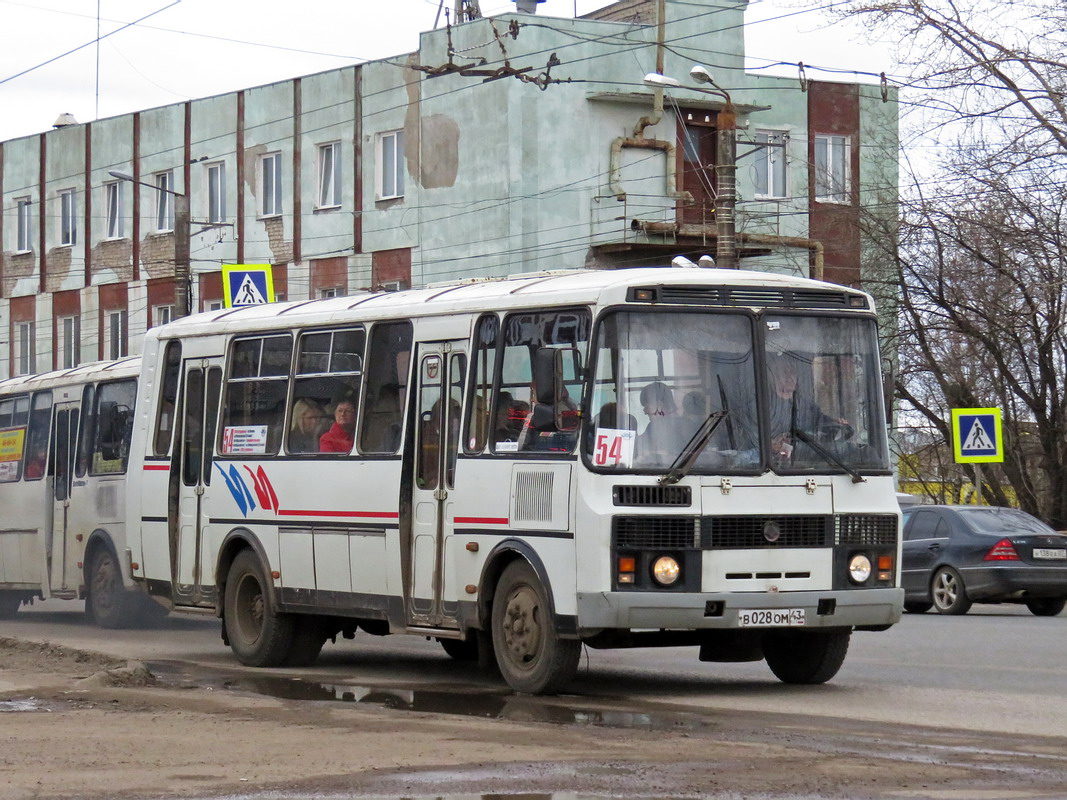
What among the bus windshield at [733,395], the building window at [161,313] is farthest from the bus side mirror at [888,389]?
the building window at [161,313]

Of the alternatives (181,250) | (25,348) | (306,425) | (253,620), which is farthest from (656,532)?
(25,348)

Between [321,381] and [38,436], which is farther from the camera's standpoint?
[38,436]

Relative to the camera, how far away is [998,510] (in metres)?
23.9

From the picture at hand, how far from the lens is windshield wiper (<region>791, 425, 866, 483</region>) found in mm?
12320

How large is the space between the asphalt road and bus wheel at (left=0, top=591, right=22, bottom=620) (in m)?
4.07

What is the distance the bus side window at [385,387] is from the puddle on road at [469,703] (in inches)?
71.0

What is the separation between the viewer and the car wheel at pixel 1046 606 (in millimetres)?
23244

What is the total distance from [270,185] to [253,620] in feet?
95.8

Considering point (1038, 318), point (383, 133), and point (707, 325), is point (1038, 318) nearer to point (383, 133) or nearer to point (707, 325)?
point (383, 133)

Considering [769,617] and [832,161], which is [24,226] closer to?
[832,161]

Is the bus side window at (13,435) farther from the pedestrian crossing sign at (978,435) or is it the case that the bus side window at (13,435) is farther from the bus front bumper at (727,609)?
the bus front bumper at (727,609)

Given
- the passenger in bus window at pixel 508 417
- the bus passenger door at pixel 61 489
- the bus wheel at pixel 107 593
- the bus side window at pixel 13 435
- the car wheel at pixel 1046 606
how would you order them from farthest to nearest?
the bus side window at pixel 13 435 < the car wheel at pixel 1046 606 < the bus passenger door at pixel 61 489 < the bus wheel at pixel 107 593 < the passenger in bus window at pixel 508 417

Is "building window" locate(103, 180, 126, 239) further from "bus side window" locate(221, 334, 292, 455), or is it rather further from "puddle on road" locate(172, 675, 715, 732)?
"puddle on road" locate(172, 675, 715, 732)

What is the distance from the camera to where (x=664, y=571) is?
11805 mm
